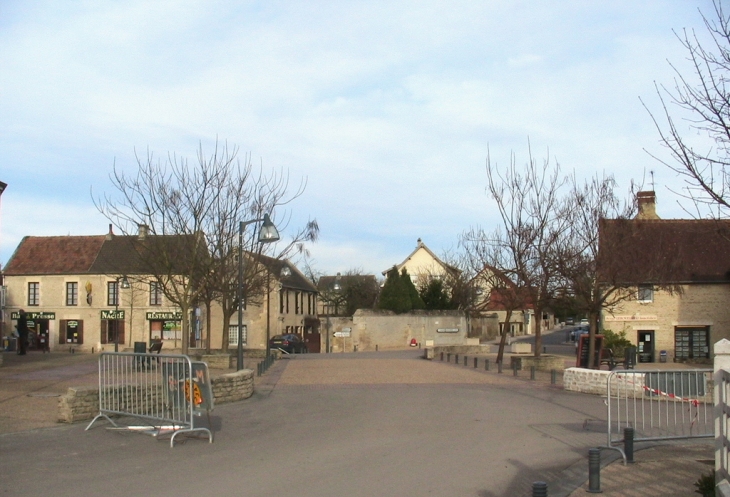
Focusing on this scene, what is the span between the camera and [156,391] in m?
12.7

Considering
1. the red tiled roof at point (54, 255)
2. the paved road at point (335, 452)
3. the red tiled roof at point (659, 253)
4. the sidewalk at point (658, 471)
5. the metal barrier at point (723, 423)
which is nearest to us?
Answer: the metal barrier at point (723, 423)

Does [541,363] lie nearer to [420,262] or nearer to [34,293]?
[34,293]

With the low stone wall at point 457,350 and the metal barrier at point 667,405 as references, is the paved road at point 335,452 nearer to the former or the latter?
the metal barrier at point 667,405

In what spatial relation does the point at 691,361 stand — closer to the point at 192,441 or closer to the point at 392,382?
the point at 392,382

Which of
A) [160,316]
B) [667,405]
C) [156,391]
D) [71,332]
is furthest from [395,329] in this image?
[667,405]

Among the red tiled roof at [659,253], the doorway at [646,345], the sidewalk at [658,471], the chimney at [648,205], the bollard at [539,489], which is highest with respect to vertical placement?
the chimney at [648,205]

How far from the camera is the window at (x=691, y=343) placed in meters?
38.4

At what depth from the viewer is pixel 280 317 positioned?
2267 inches

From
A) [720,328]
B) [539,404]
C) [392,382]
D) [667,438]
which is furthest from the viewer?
[720,328]

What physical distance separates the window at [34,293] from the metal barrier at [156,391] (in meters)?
45.0

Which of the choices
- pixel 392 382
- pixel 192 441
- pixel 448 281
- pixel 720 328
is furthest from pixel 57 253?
pixel 192 441

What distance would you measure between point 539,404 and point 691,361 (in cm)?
2397


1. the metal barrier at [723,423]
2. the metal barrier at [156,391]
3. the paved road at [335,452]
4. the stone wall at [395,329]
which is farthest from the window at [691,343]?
the metal barrier at [723,423]

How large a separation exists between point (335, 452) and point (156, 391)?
3.59 metres
